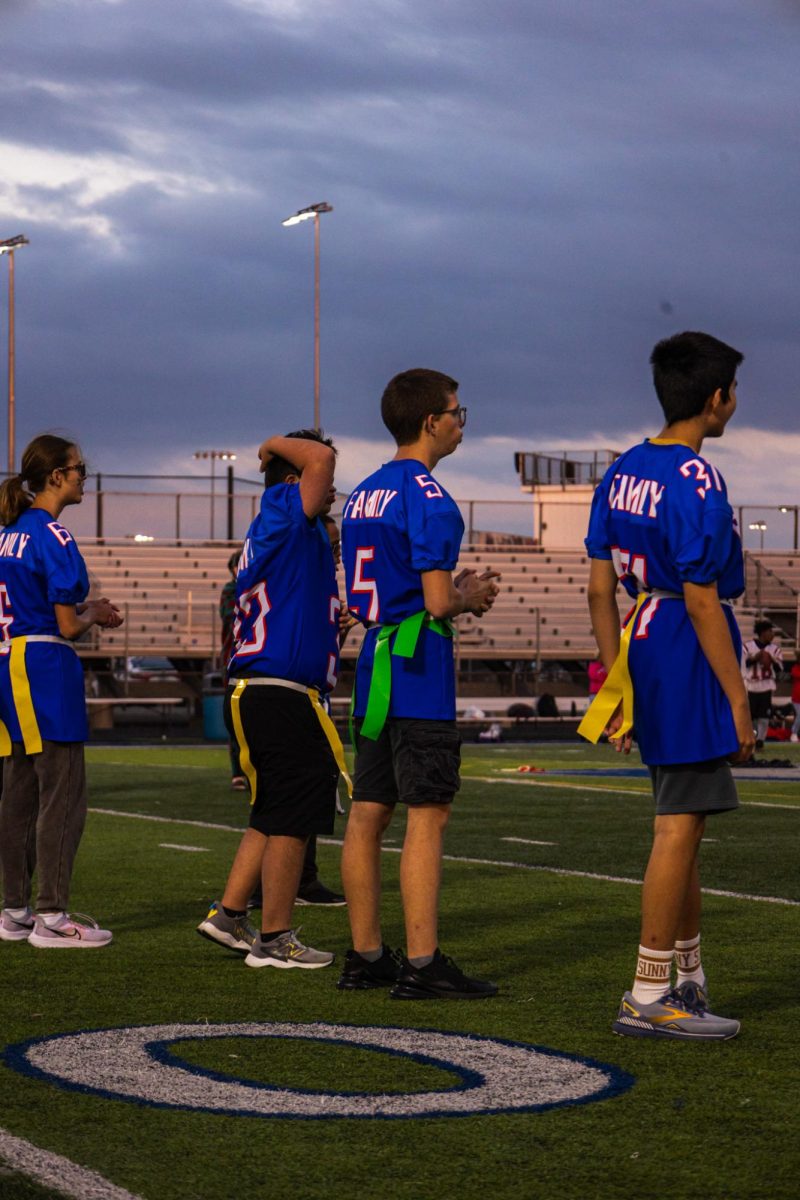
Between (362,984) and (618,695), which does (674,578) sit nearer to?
(618,695)

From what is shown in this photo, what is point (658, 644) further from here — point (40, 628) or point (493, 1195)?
point (40, 628)

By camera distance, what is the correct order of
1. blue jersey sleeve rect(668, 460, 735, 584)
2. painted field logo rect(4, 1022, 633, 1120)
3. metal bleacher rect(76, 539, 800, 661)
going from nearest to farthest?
1. painted field logo rect(4, 1022, 633, 1120)
2. blue jersey sleeve rect(668, 460, 735, 584)
3. metal bleacher rect(76, 539, 800, 661)

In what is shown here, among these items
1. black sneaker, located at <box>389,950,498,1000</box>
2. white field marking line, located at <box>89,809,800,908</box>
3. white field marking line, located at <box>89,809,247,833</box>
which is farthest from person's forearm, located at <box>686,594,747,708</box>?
white field marking line, located at <box>89,809,247,833</box>

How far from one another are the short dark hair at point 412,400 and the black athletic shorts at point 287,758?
39.8 inches

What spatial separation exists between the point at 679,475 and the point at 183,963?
2680 mm

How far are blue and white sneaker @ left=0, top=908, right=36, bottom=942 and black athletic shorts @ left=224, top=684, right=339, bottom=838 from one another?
1.43 meters

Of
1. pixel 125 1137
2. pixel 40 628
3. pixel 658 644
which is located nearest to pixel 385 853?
pixel 40 628

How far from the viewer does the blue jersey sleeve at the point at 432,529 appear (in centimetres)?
553

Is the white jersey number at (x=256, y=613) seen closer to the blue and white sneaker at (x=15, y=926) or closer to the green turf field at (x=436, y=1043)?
the green turf field at (x=436, y=1043)

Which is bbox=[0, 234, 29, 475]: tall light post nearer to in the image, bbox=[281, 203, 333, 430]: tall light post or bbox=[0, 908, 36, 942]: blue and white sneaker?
bbox=[281, 203, 333, 430]: tall light post

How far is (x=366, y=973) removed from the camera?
5883 mm

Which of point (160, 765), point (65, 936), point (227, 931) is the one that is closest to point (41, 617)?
point (65, 936)

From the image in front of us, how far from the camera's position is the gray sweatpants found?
6.92 metres

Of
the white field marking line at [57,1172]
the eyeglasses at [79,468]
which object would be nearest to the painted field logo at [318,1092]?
the white field marking line at [57,1172]
